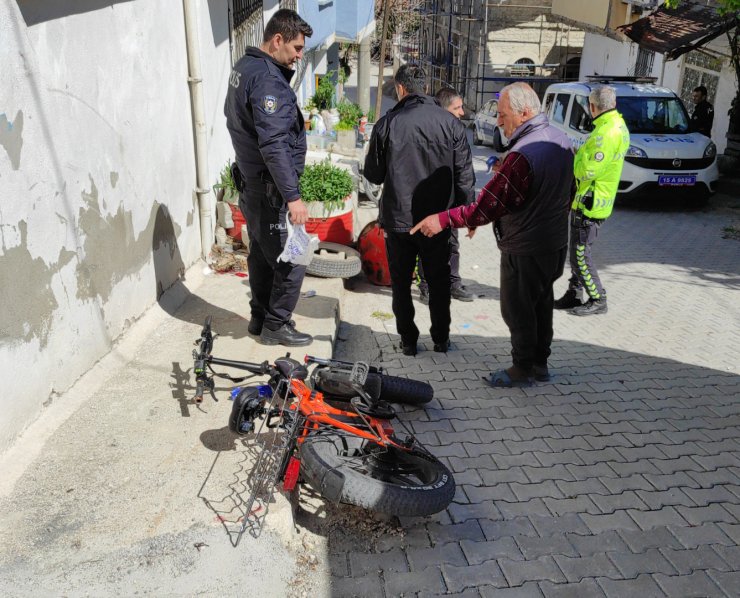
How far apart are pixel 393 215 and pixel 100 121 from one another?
2060mm

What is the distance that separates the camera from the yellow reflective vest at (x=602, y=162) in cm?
650

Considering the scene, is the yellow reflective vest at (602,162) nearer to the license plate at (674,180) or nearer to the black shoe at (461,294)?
the black shoe at (461,294)

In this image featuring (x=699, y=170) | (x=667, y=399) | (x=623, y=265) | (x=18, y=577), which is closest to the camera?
(x=18, y=577)

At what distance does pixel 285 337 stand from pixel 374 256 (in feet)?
8.76

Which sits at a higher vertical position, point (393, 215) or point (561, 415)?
point (393, 215)

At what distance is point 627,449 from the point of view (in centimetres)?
436

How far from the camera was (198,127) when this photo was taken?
6609mm

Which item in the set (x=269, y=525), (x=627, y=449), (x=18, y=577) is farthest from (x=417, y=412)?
(x=18, y=577)

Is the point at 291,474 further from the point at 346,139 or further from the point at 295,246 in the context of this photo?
the point at 346,139

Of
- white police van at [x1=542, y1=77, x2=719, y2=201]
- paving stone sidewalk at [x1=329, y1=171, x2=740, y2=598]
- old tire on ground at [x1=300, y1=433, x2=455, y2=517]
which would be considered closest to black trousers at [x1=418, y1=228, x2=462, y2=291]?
paving stone sidewalk at [x1=329, y1=171, x2=740, y2=598]

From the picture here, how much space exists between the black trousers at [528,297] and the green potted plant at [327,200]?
3.09 metres

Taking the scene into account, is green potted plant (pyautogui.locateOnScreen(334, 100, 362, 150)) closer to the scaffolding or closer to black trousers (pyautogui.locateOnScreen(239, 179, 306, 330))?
black trousers (pyautogui.locateOnScreen(239, 179, 306, 330))

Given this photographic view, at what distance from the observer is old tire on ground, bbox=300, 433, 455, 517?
325cm

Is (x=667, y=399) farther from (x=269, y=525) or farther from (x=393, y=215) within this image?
(x=269, y=525)
